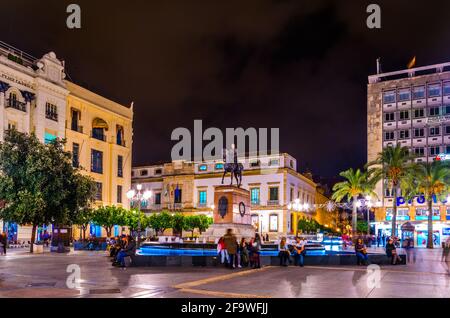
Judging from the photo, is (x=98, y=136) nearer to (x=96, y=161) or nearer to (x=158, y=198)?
(x=96, y=161)

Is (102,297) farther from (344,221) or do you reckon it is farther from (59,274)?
(344,221)

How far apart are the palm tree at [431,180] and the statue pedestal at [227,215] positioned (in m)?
26.9

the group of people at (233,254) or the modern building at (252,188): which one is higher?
the modern building at (252,188)

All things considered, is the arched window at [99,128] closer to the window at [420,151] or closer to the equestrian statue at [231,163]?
the equestrian statue at [231,163]

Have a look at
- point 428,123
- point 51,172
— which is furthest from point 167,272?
point 428,123

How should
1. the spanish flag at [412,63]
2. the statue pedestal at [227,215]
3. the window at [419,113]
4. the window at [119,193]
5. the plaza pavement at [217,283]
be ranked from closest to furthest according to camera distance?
1. the plaza pavement at [217,283]
2. the statue pedestal at [227,215]
3. the window at [119,193]
4. the window at [419,113]
5. the spanish flag at [412,63]

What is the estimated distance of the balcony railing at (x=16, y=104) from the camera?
4347 centimetres

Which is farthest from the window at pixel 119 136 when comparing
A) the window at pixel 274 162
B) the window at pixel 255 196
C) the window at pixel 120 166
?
the window at pixel 274 162

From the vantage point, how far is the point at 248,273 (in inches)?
704

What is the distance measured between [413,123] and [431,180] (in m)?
21.8

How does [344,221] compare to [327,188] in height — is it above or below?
below

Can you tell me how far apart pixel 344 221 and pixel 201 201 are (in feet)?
131

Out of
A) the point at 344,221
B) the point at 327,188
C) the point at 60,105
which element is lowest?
the point at 344,221

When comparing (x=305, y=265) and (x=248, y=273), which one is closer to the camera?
(x=248, y=273)
